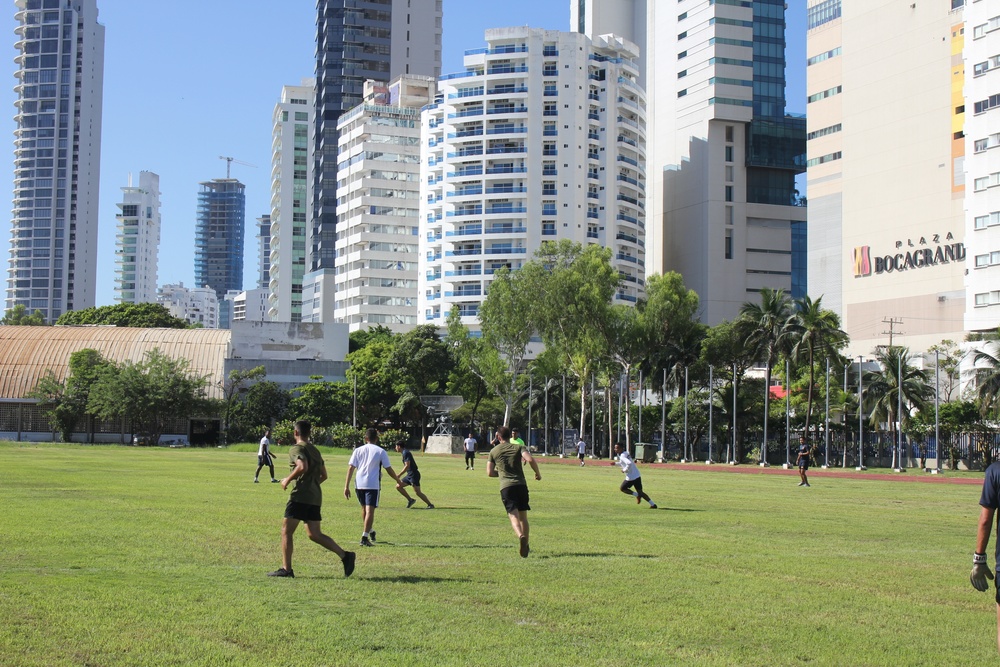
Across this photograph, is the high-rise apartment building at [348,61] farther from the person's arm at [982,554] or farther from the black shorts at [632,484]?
the person's arm at [982,554]

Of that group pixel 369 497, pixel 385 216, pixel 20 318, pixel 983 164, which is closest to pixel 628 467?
pixel 369 497

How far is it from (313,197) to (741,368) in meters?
124

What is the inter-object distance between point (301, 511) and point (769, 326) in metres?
70.3

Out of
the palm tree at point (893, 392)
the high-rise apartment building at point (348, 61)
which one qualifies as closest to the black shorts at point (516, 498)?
the palm tree at point (893, 392)

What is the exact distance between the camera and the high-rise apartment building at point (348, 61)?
186750 millimetres

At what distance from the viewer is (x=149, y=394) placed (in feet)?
308

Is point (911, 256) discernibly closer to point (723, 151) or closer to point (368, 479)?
point (723, 151)

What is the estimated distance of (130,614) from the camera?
11.2 m

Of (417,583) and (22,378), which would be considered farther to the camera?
(22,378)

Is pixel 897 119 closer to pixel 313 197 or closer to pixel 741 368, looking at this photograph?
pixel 741 368

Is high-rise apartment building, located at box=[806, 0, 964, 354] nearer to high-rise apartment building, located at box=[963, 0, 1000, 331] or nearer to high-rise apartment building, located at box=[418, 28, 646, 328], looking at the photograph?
high-rise apartment building, located at box=[963, 0, 1000, 331]

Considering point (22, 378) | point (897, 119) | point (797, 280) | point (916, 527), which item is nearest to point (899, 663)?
point (916, 527)

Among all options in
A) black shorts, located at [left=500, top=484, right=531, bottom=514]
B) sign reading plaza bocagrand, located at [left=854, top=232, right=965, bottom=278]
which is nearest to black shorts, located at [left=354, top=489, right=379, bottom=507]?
black shorts, located at [left=500, top=484, right=531, bottom=514]

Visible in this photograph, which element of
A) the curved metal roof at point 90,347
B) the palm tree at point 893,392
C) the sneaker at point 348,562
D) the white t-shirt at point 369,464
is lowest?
the sneaker at point 348,562
